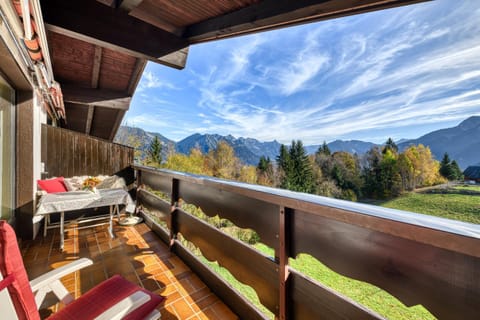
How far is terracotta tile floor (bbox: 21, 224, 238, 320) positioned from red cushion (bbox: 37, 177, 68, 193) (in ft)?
2.39

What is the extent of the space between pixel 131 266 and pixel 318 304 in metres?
2.08

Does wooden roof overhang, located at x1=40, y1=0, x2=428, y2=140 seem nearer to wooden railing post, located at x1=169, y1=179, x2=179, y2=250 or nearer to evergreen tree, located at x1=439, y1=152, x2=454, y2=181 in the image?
wooden railing post, located at x1=169, y1=179, x2=179, y2=250

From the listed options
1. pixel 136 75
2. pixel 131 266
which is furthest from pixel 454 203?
pixel 136 75

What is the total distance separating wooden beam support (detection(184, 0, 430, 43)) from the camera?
1.42 meters

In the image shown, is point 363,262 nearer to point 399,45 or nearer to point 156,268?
point 156,268

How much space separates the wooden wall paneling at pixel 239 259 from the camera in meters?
1.23

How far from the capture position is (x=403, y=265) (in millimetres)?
715

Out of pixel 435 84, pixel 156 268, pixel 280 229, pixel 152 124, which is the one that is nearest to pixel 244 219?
pixel 280 229

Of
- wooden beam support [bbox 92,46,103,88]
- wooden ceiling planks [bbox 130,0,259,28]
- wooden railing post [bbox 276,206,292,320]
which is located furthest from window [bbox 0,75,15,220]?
wooden railing post [bbox 276,206,292,320]

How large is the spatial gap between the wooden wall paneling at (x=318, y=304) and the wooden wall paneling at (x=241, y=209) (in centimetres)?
23

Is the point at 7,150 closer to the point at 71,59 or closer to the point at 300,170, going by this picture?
the point at 71,59

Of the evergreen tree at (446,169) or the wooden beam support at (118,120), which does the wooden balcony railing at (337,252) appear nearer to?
the wooden beam support at (118,120)

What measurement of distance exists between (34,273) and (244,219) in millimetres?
2384

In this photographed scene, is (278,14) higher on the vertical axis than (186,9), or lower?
lower
